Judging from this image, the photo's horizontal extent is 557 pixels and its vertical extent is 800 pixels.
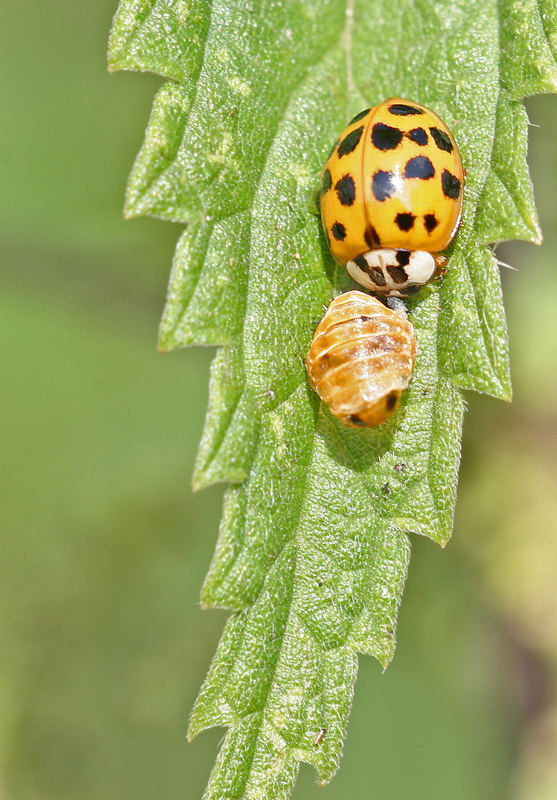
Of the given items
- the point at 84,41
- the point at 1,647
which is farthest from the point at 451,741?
the point at 84,41

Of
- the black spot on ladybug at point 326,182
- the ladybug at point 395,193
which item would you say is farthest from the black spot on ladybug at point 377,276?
the black spot on ladybug at point 326,182

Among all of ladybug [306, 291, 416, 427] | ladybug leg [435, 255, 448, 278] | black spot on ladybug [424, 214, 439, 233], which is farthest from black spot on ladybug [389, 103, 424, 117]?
ladybug [306, 291, 416, 427]

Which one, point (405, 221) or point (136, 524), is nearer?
point (405, 221)

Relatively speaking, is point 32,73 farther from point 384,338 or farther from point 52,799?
point 52,799

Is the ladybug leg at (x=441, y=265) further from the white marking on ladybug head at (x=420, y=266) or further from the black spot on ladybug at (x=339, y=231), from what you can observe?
the black spot on ladybug at (x=339, y=231)

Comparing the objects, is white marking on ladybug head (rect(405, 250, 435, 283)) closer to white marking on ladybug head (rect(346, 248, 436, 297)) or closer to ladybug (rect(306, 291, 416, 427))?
white marking on ladybug head (rect(346, 248, 436, 297))

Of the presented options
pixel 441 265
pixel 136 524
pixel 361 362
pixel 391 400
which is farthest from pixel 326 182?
pixel 136 524

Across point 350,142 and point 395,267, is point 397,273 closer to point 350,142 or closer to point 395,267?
point 395,267
